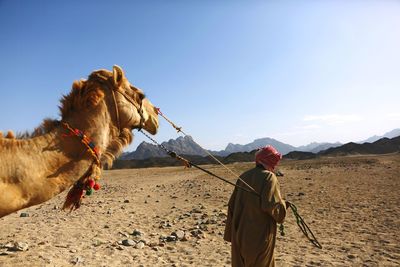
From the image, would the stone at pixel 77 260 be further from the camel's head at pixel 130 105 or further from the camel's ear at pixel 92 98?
the camel's ear at pixel 92 98

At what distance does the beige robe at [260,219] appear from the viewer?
3.91m

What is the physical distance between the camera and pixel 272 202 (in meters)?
3.88

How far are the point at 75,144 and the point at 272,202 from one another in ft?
6.94

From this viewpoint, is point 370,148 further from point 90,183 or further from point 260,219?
point 90,183

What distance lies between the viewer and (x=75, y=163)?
9.25ft

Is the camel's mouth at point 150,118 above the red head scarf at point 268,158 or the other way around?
above

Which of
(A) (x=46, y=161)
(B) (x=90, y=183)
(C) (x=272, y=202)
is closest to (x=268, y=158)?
(C) (x=272, y=202)

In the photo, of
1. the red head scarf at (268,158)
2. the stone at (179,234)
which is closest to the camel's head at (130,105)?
the red head scarf at (268,158)

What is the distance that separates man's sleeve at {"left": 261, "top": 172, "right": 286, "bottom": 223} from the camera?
12.7ft

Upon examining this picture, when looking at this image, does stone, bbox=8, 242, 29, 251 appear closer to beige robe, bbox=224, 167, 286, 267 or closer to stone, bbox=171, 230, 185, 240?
stone, bbox=171, 230, 185, 240

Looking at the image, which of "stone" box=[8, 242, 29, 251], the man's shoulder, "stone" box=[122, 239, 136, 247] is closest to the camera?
the man's shoulder

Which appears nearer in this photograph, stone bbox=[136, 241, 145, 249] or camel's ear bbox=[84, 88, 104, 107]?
camel's ear bbox=[84, 88, 104, 107]

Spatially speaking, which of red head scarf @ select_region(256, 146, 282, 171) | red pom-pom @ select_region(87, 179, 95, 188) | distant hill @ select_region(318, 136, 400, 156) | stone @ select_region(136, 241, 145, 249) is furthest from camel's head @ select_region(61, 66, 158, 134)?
distant hill @ select_region(318, 136, 400, 156)

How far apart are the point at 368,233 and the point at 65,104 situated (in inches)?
326
